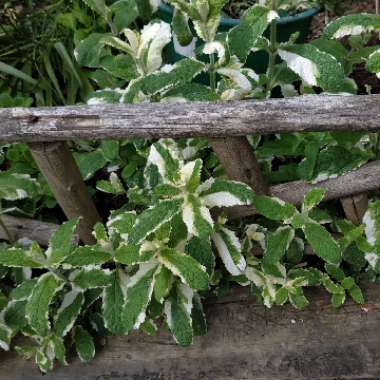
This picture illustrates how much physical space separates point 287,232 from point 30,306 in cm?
69

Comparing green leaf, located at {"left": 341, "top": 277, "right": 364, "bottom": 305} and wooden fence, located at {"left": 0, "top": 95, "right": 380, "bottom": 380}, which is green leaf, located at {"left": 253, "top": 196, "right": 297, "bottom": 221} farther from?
green leaf, located at {"left": 341, "top": 277, "right": 364, "bottom": 305}

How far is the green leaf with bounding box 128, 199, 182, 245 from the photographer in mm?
1276

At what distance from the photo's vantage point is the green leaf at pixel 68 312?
1586 mm

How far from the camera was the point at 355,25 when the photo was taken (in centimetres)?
134

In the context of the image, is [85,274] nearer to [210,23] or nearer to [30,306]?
[30,306]

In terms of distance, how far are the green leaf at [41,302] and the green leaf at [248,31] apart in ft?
2.42

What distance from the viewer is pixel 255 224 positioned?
1.63 meters

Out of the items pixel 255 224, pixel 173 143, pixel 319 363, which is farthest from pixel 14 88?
pixel 319 363

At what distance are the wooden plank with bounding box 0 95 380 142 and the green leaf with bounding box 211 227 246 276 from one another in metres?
0.36

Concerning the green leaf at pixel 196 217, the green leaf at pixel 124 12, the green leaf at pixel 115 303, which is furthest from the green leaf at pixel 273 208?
the green leaf at pixel 124 12

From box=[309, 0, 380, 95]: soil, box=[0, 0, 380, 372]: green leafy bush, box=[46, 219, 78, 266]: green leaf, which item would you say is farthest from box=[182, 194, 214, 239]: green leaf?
box=[309, 0, 380, 95]: soil

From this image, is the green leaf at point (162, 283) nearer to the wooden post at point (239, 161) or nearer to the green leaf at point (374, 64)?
the wooden post at point (239, 161)

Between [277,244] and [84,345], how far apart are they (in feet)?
2.06

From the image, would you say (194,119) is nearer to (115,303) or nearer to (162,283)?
(162,283)
